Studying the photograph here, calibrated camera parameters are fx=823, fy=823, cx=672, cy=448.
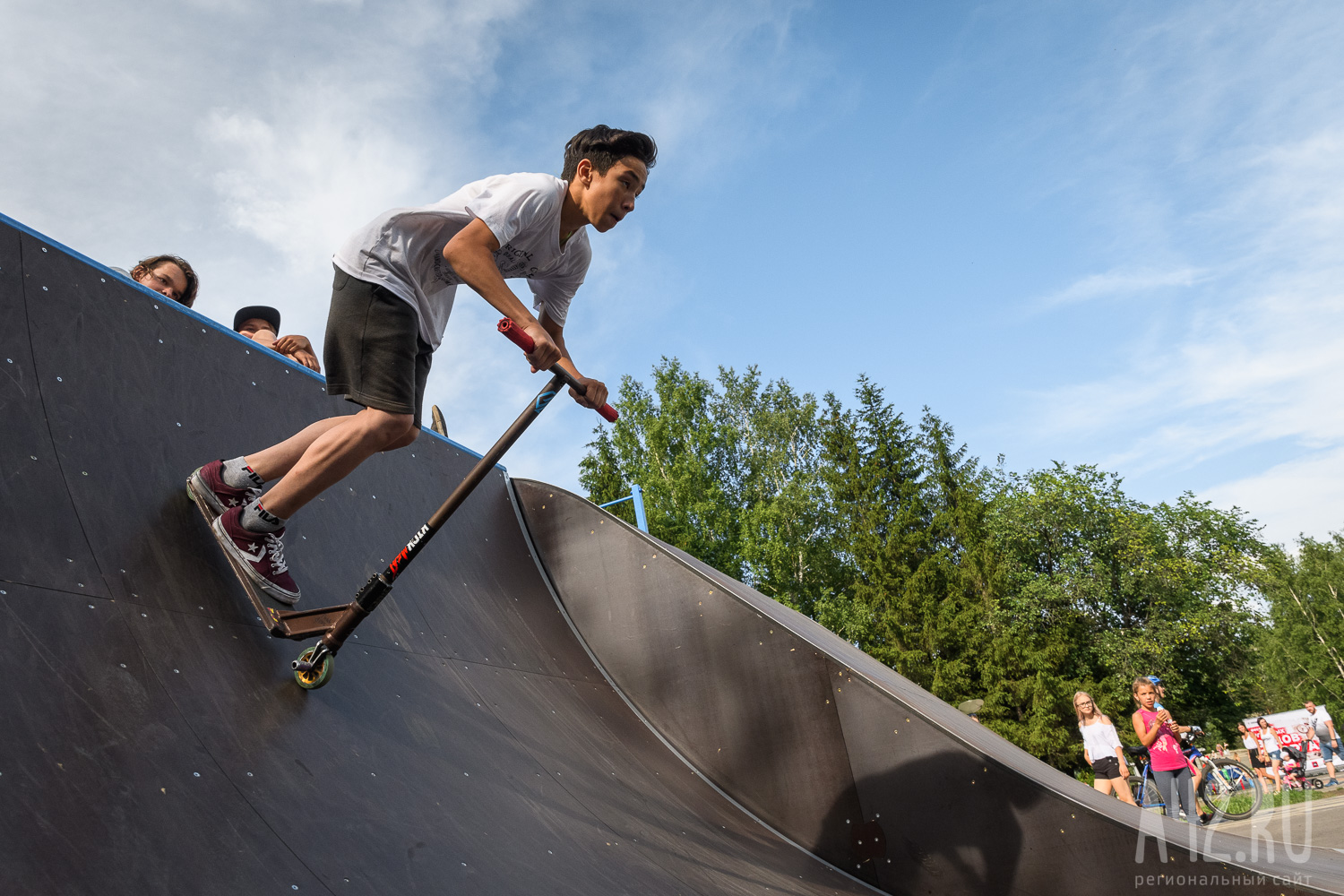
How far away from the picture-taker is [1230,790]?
8477mm

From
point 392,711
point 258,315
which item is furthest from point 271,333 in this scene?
point 392,711

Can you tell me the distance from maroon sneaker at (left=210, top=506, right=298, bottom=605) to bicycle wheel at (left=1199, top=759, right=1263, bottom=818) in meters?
9.11

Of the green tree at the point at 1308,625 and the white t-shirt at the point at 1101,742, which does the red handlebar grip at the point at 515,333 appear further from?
the green tree at the point at 1308,625

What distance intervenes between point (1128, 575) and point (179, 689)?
124 ft

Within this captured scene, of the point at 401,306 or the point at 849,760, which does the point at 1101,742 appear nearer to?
the point at 849,760

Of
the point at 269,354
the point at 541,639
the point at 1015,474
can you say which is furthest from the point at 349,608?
the point at 1015,474

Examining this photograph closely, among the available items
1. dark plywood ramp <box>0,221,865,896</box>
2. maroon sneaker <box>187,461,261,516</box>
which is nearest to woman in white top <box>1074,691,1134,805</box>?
dark plywood ramp <box>0,221,865,896</box>

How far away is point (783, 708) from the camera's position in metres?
3.53

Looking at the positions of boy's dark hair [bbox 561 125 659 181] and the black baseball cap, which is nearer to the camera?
boy's dark hair [bbox 561 125 659 181]

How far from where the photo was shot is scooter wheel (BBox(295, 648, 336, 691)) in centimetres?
234

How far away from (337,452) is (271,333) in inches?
106

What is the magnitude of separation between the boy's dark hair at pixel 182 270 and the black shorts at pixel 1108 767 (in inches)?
309

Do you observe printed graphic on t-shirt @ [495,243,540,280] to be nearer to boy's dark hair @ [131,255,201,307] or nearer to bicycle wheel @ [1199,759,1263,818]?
boy's dark hair @ [131,255,201,307]

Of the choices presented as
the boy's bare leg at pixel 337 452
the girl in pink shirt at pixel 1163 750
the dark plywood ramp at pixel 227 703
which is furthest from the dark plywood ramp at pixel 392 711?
the girl in pink shirt at pixel 1163 750
